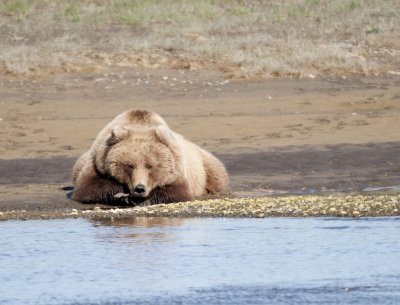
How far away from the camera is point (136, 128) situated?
1376 centimetres

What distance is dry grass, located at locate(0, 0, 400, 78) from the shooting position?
818 inches

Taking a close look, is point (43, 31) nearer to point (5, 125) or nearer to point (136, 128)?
point (5, 125)

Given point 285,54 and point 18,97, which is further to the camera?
point 285,54

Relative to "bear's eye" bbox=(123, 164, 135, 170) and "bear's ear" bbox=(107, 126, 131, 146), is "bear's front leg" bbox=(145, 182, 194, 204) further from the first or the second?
"bear's ear" bbox=(107, 126, 131, 146)

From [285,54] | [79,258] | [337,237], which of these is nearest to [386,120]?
[285,54]

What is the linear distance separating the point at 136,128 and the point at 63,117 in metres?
4.91

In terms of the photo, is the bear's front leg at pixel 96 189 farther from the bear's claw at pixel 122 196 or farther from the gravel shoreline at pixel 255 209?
the gravel shoreline at pixel 255 209

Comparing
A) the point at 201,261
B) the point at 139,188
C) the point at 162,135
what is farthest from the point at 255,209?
the point at 201,261

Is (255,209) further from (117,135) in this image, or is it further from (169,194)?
(117,135)

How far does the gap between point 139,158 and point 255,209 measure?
143cm

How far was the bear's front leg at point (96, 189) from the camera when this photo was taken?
13539mm

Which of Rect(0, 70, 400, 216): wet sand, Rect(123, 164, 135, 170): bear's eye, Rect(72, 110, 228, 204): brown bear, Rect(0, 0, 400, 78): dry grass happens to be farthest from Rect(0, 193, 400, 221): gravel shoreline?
Rect(0, 0, 400, 78): dry grass

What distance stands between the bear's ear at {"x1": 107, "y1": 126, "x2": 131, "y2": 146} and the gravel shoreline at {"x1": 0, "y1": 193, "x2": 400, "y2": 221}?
2.46 ft

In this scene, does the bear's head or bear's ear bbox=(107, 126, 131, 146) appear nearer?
the bear's head
